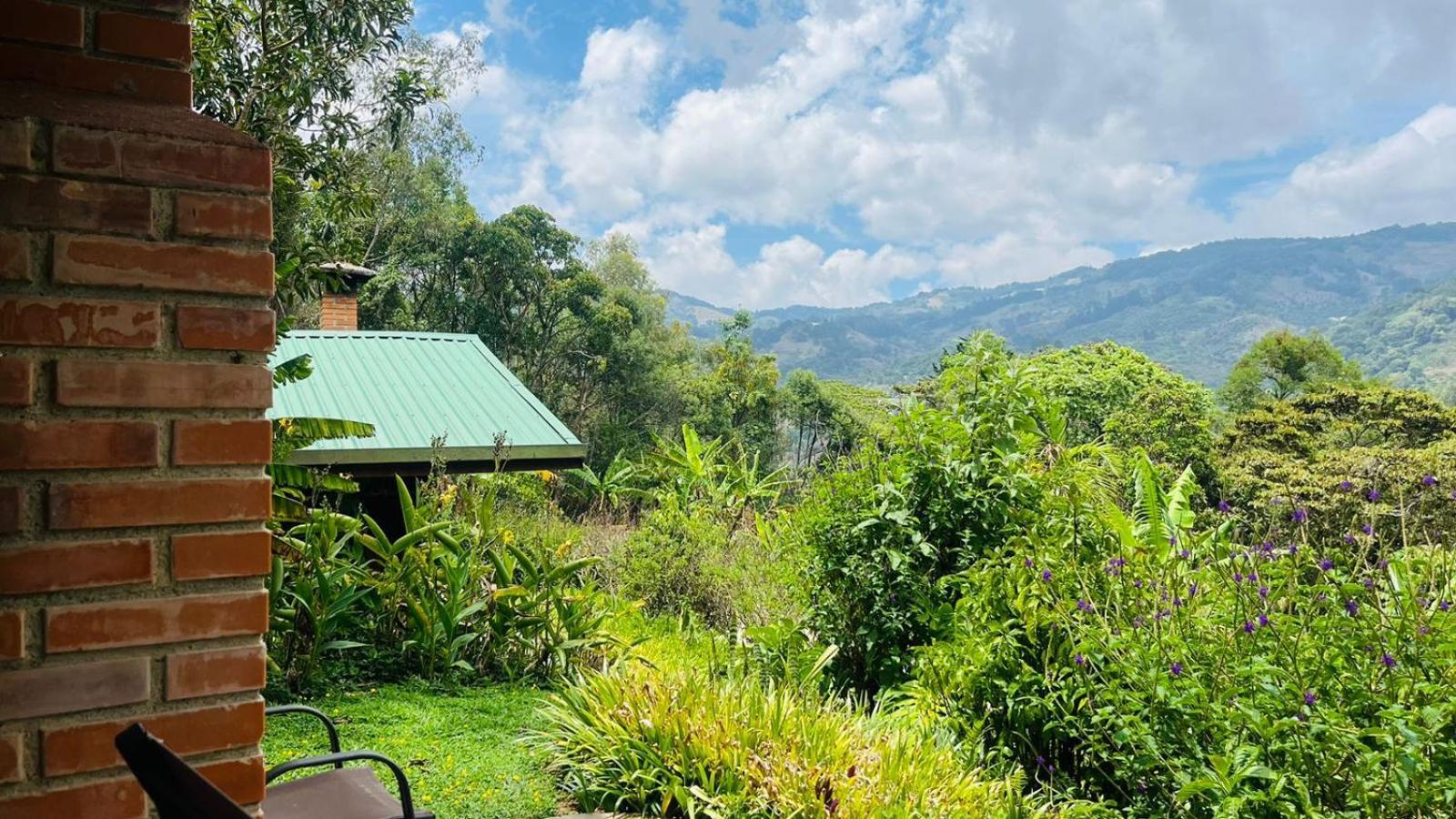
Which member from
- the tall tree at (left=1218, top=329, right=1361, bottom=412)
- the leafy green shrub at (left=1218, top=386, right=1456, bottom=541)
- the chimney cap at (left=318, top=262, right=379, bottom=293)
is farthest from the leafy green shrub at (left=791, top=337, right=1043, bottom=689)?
the tall tree at (left=1218, top=329, right=1361, bottom=412)

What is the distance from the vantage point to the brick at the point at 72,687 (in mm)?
1211

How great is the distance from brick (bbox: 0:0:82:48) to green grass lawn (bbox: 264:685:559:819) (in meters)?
2.96

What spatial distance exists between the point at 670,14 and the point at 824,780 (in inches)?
4478

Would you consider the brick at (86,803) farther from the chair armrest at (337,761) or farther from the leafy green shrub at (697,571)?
the leafy green shrub at (697,571)

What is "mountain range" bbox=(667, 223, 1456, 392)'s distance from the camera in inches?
4259

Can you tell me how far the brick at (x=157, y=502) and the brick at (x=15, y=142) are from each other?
17.5 inches

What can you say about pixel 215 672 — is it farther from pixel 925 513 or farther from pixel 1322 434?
pixel 1322 434

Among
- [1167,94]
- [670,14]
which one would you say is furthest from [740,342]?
[1167,94]

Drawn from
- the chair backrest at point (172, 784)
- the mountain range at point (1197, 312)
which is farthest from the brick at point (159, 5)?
the mountain range at point (1197, 312)

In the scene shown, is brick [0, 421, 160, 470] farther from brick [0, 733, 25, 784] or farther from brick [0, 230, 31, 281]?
brick [0, 733, 25, 784]

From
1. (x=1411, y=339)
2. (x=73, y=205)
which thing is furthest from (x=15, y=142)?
(x=1411, y=339)

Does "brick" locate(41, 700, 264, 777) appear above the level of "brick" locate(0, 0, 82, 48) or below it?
below

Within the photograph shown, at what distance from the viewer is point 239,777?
137cm

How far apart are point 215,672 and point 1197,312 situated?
6622 inches
